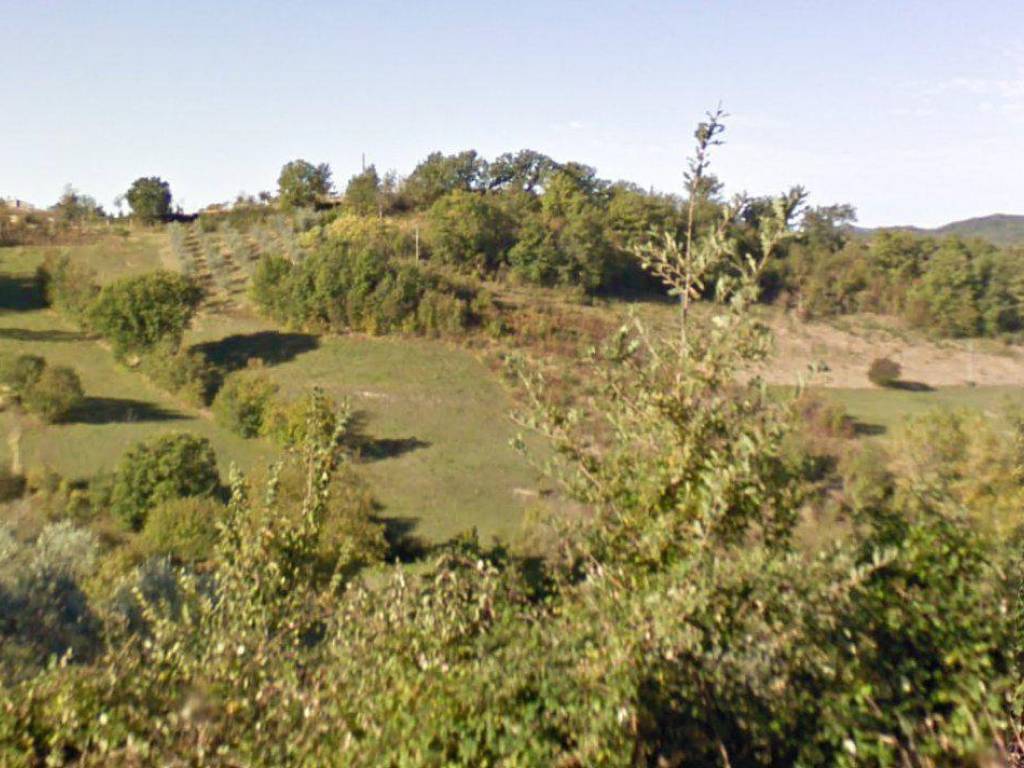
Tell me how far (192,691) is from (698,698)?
1.72m

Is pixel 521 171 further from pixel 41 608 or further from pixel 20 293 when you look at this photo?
pixel 41 608

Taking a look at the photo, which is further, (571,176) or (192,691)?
(571,176)

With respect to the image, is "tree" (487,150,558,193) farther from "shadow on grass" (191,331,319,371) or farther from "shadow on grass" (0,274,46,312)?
"shadow on grass" (0,274,46,312)

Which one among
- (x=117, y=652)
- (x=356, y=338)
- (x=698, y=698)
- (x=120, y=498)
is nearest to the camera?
(x=698, y=698)

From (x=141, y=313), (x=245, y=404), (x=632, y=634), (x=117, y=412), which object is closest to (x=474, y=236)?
(x=141, y=313)

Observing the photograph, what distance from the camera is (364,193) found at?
3488 cm

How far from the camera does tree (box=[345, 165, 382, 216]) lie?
34094 mm

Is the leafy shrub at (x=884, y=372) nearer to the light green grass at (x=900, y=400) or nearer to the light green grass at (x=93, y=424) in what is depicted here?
the light green grass at (x=900, y=400)

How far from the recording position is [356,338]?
25.3 metres

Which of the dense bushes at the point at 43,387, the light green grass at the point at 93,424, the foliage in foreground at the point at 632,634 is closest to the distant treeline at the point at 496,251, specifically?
the light green grass at the point at 93,424

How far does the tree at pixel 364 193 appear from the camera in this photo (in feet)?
112

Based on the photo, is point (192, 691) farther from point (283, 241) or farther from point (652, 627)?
point (283, 241)

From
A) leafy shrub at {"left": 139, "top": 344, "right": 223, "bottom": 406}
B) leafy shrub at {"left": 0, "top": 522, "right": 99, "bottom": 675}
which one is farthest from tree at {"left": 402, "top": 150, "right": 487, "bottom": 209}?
leafy shrub at {"left": 0, "top": 522, "right": 99, "bottom": 675}

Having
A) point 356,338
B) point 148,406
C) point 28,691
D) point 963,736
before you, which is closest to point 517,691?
point 963,736
